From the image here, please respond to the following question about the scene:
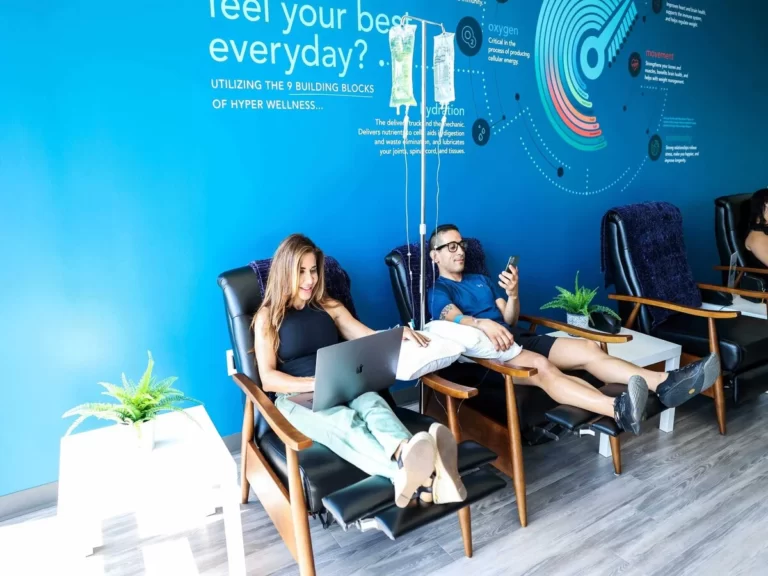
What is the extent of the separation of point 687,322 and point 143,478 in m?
2.81

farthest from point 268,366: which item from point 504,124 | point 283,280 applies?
point 504,124

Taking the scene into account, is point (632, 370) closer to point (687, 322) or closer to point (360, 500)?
point (687, 322)

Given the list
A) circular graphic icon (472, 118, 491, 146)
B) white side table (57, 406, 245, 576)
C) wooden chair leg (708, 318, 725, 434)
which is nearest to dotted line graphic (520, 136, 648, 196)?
circular graphic icon (472, 118, 491, 146)

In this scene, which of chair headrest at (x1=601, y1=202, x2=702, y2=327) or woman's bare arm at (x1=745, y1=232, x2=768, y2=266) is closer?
chair headrest at (x1=601, y1=202, x2=702, y2=327)

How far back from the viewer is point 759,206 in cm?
376

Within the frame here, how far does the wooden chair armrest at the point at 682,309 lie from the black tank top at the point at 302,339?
1.78 metres

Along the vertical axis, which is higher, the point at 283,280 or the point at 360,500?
the point at 283,280

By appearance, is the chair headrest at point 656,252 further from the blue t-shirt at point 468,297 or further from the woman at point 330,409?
the woman at point 330,409

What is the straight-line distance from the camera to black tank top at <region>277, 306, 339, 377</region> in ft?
7.30

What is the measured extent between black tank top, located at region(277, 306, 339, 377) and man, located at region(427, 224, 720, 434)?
598 mm

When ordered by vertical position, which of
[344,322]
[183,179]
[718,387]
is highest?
[183,179]

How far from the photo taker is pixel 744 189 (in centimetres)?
470

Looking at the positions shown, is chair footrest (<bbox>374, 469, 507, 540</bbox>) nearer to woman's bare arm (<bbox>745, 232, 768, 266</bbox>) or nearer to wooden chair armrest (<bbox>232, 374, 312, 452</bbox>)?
wooden chair armrest (<bbox>232, 374, 312, 452</bbox>)

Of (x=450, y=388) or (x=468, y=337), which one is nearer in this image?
(x=450, y=388)
